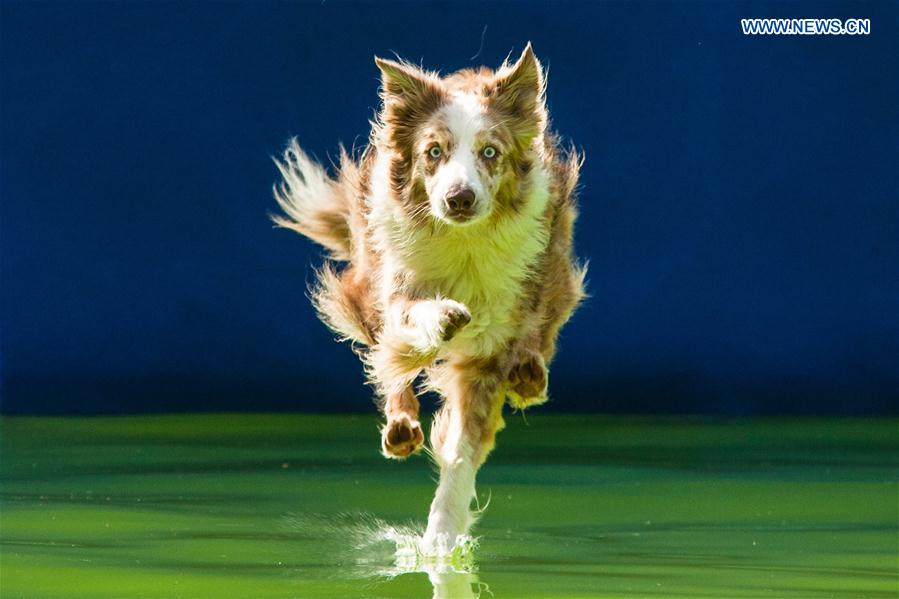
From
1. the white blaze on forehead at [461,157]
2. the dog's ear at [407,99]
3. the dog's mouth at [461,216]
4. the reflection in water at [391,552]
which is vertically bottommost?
the reflection in water at [391,552]

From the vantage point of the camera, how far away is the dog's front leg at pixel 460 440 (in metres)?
6.37

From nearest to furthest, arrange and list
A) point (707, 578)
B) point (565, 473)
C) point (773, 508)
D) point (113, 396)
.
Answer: point (707, 578), point (773, 508), point (565, 473), point (113, 396)

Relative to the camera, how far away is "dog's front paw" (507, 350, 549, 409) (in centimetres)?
654

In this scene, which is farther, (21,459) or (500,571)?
(21,459)

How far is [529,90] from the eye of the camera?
654 centimetres

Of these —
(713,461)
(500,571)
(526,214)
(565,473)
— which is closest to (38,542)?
(500,571)

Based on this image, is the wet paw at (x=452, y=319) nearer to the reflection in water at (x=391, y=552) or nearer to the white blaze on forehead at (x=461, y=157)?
the white blaze on forehead at (x=461, y=157)

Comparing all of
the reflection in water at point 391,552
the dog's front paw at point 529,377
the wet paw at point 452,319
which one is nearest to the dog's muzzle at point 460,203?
the wet paw at point 452,319

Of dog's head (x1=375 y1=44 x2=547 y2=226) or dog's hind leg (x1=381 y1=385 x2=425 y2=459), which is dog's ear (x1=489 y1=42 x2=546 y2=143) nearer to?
dog's head (x1=375 y1=44 x2=547 y2=226)

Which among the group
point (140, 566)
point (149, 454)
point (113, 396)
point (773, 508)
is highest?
point (113, 396)

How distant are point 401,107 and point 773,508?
2451 mm

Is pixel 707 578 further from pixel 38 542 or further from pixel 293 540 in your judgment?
pixel 38 542

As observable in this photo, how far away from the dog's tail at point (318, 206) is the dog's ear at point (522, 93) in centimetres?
147

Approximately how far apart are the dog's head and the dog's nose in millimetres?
19
